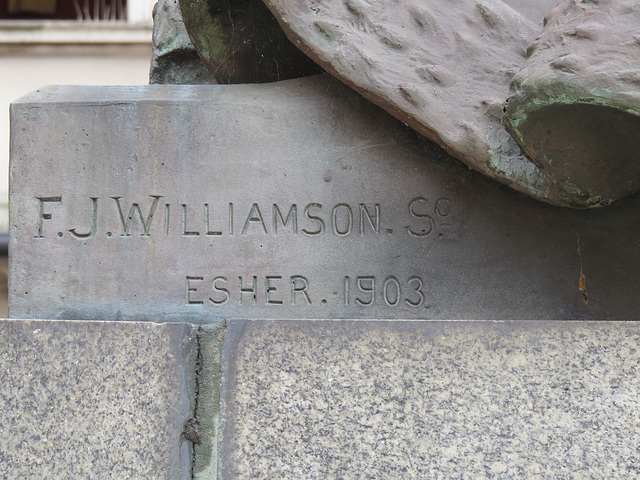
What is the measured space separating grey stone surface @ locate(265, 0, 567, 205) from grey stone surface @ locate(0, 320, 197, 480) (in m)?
0.65

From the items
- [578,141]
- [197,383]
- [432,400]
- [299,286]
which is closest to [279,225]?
[299,286]

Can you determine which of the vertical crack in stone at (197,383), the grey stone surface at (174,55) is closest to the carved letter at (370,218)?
the vertical crack in stone at (197,383)

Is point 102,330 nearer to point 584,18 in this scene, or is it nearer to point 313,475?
point 313,475

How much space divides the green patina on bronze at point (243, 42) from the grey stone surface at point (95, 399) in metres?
0.71

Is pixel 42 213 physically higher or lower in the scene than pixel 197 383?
higher

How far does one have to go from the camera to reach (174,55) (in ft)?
8.14

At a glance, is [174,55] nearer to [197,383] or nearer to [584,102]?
[197,383]

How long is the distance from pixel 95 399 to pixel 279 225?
1.74 feet

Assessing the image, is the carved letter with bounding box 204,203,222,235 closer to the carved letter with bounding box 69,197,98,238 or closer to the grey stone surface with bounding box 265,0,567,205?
the carved letter with bounding box 69,197,98,238

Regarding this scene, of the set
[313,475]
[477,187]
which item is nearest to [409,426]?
[313,475]

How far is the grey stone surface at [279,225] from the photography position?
1.90 m

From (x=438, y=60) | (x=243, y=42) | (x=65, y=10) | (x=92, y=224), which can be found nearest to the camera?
(x=438, y=60)

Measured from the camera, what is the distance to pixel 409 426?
1.63 m

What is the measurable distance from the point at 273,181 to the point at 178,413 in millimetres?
541
